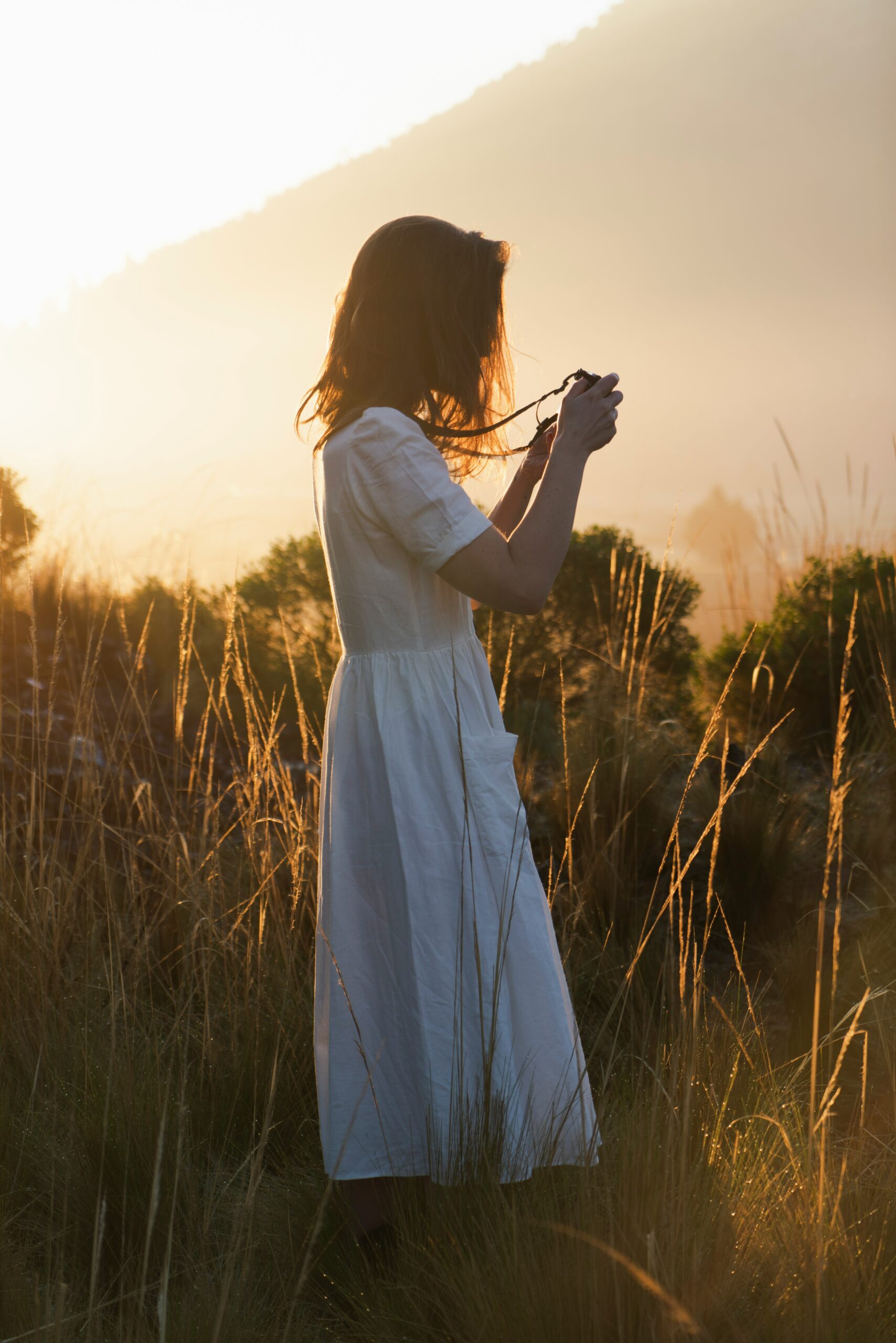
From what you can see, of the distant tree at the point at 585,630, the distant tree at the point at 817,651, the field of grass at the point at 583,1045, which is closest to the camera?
the field of grass at the point at 583,1045

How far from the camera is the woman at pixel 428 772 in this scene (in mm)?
1377

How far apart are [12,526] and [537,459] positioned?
3.96 metres

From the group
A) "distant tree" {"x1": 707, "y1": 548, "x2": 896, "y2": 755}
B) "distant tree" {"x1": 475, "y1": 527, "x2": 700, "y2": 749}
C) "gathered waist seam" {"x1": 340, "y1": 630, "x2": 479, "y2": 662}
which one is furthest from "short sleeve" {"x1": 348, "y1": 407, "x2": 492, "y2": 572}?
"distant tree" {"x1": 475, "y1": 527, "x2": 700, "y2": 749}

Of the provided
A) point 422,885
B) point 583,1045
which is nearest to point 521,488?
point 422,885

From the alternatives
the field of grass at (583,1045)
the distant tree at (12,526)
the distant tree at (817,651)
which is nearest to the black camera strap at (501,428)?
the field of grass at (583,1045)

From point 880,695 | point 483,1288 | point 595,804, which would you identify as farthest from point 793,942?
point 483,1288

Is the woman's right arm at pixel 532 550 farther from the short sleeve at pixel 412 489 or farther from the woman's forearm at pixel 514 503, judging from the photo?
the woman's forearm at pixel 514 503

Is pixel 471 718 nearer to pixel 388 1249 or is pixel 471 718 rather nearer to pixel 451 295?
pixel 451 295

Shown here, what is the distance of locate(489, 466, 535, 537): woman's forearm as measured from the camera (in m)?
1.71

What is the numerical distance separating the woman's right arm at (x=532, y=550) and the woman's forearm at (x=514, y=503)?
305 millimetres

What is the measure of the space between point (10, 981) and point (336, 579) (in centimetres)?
133

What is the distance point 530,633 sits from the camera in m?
4.73

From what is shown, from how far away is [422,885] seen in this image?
1.45 metres

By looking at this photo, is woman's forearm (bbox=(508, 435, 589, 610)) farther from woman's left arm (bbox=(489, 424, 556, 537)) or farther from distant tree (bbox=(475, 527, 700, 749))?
distant tree (bbox=(475, 527, 700, 749))
